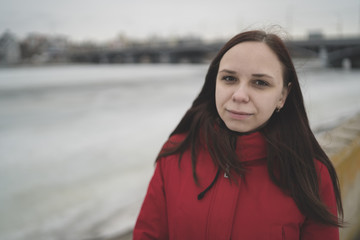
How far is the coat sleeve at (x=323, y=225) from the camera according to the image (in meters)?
1.11

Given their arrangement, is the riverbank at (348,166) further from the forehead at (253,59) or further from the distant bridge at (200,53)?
the forehead at (253,59)

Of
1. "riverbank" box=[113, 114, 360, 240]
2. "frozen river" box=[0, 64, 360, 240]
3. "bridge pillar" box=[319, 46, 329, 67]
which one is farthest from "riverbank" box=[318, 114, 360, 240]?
"bridge pillar" box=[319, 46, 329, 67]

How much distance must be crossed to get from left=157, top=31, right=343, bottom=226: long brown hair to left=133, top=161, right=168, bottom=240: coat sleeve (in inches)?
6.7

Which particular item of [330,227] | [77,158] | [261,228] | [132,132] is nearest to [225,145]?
[261,228]

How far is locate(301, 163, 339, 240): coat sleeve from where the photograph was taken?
1.11 meters

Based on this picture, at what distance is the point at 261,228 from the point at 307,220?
205mm

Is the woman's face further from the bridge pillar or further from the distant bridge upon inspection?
the bridge pillar

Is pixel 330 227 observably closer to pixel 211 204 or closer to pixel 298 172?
pixel 298 172

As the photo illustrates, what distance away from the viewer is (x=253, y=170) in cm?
115

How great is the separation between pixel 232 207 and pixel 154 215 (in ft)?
1.23

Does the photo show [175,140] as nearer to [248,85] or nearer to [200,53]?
[248,85]

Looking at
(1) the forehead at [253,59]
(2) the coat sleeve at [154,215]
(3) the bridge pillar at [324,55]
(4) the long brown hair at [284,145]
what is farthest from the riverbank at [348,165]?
(3) the bridge pillar at [324,55]

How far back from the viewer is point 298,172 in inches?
44.2

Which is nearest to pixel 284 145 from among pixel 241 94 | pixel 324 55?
pixel 241 94
